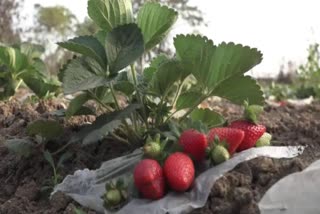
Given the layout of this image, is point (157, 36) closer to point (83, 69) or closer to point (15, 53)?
point (83, 69)

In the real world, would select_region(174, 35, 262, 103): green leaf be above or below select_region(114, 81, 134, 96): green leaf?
above

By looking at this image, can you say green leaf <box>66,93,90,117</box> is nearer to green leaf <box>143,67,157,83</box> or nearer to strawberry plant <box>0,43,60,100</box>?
green leaf <box>143,67,157,83</box>

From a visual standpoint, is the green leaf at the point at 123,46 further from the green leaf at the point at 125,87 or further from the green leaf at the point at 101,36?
the green leaf at the point at 101,36

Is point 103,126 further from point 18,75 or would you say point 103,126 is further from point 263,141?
point 18,75

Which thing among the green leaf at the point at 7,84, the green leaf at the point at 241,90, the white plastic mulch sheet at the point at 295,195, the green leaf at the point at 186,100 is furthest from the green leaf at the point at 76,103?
the green leaf at the point at 7,84

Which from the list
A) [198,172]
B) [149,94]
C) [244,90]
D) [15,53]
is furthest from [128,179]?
[15,53]

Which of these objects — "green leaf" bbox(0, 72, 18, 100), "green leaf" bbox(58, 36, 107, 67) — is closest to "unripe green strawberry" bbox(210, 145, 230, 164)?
"green leaf" bbox(58, 36, 107, 67)

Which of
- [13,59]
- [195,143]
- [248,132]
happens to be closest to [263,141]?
[248,132]
